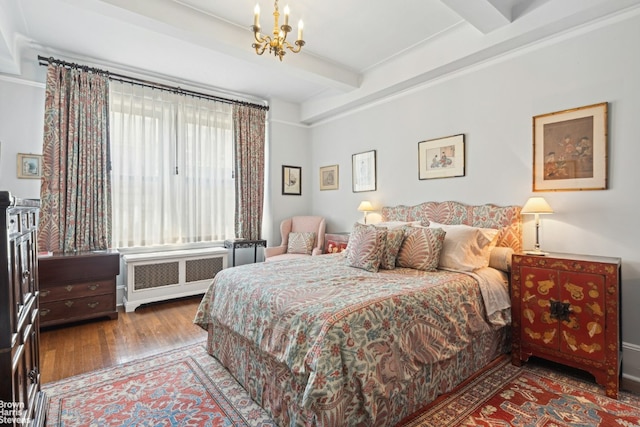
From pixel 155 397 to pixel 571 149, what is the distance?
363 cm

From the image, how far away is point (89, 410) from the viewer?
1.93 metres

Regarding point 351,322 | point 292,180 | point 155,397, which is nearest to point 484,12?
point 351,322

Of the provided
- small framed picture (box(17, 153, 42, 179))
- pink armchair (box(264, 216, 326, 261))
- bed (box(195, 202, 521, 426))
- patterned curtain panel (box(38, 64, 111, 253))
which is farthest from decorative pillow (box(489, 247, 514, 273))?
small framed picture (box(17, 153, 42, 179))

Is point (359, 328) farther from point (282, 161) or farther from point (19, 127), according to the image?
point (19, 127)

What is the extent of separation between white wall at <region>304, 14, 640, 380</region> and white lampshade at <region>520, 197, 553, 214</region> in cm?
21

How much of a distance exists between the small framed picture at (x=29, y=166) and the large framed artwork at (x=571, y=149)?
5030 mm

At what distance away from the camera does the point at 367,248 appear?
260cm

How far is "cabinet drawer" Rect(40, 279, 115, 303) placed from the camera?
3.15 m

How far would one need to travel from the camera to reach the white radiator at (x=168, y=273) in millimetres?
3770

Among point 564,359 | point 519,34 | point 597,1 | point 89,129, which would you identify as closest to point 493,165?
point 519,34

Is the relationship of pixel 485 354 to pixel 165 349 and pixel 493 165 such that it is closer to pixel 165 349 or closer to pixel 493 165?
pixel 493 165

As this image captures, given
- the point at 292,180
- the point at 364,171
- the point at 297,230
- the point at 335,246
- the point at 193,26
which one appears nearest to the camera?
the point at 193,26

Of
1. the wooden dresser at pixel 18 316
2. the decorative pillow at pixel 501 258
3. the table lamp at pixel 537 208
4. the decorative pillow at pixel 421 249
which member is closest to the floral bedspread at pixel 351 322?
the decorative pillow at pixel 421 249

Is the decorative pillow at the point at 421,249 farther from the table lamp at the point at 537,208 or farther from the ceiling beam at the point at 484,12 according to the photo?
the ceiling beam at the point at 484,12
